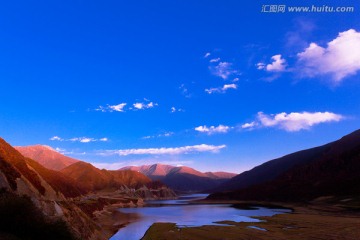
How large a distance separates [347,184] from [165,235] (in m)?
133

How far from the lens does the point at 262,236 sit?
58.2m

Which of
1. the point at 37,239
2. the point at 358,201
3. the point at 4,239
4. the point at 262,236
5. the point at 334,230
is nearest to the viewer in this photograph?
the point at 4,239

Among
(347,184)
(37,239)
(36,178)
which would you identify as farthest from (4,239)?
(347,184)

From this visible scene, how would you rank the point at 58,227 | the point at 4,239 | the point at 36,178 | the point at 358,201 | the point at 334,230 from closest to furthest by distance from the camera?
1. the point at 4,239
2. the point at 58,227
3. the point at 334,230
4. the point at 36,178
5. the point at 358,201

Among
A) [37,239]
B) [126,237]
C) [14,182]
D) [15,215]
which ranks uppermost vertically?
[14,182]

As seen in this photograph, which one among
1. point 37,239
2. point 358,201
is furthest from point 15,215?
point 358,201

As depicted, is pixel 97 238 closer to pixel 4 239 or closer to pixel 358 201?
pixel 4 239

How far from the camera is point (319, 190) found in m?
179

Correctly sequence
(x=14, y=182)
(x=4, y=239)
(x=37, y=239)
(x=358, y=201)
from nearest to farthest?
(x=4, y=239) < (x=37, y=239) < (x=14, y=182) < (x=358, y=201)

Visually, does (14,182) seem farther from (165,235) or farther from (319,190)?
(319,190)

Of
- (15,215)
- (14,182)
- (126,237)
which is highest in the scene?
(14,182)

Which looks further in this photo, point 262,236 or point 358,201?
point 358,201

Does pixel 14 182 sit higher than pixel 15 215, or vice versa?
Result: pixel 14 182

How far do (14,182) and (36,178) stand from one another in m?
26.1
